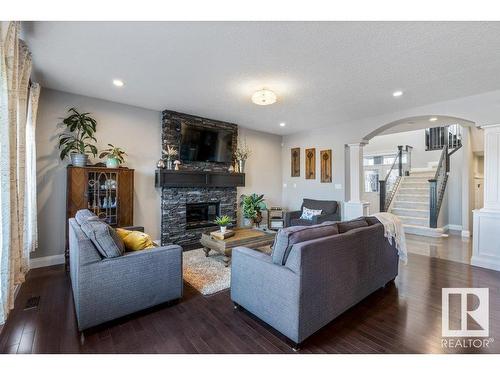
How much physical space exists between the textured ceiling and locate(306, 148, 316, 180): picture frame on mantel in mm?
1987

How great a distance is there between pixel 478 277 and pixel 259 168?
184 inches

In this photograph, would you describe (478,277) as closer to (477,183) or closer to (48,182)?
(477,183)

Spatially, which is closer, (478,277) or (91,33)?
(91,33)

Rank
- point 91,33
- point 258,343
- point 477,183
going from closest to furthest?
1. point 258,343
2. point 91,33
3. point 477,183

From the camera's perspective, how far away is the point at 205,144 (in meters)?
5.29

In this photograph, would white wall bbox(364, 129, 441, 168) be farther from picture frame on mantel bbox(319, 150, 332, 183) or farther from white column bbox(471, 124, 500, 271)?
white column bbox(471, 124, 500, 271)

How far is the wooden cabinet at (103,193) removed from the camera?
137 inches

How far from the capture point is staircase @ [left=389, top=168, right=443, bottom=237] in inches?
239

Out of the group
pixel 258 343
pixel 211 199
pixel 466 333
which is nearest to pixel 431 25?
pixel 466 333

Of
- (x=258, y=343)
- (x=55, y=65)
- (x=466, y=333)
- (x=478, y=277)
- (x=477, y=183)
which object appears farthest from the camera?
(x=477, y=183)

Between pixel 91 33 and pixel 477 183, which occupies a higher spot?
pixel 91 33

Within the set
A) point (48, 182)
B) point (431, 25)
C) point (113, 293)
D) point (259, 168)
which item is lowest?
point (113, 293)

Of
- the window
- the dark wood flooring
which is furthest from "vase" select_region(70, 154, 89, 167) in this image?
the window

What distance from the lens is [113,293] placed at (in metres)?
2.11
